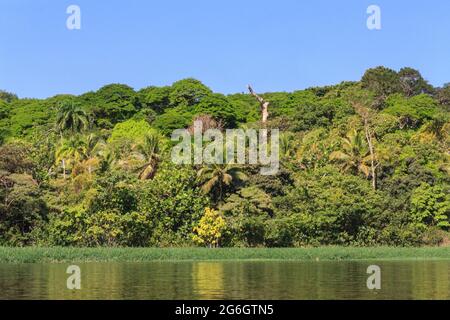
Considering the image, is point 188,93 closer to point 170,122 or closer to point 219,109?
point 219,109

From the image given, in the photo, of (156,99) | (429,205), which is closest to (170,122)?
(156,99)

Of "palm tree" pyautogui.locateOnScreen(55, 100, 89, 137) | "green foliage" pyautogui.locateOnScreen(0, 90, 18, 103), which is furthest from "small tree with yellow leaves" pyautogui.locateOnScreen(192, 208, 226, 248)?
"green foliage" pyautogui.locateOnScreen(0, 90, 18, 103)

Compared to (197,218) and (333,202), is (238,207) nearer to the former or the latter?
(197,218)

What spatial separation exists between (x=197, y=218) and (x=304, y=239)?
707 cm

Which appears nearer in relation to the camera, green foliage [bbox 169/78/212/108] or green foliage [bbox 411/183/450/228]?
green foliage [bbox 411/183/450/228]

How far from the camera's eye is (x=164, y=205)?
48.6 m

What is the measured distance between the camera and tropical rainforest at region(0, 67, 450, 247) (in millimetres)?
47031

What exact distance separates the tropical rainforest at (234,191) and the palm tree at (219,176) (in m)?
0.07

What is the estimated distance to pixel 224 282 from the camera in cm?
2653

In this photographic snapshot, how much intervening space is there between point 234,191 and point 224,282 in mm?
25596

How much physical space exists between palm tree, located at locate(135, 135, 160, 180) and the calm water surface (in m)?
18.9

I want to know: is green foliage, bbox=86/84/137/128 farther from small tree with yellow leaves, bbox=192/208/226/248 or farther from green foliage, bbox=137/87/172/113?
small tree with yellow leaves, bbox=192/208/226/248

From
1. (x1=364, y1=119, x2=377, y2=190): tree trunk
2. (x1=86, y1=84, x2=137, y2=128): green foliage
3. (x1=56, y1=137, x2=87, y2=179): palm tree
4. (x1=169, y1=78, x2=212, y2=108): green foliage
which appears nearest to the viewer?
(x1=56, y1=137, x2=87, y2=179): palm tree
